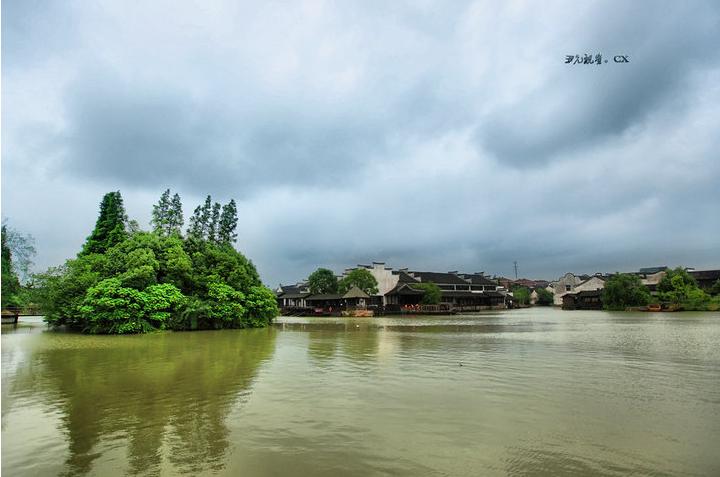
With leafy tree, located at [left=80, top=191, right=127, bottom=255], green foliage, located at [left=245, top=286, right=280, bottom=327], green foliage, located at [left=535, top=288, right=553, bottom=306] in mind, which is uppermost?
leafy tree, located at [left=80, top=191, right=127, bottom=255]

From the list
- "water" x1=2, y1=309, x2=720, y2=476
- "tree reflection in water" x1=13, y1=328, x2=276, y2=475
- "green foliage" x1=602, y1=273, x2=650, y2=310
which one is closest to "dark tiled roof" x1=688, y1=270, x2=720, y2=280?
"green foliage" x1=602, y1=273, x2=650, y2=310

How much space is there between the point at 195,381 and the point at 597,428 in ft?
28.7

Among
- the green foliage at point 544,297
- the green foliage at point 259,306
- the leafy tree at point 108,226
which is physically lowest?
the green foliage at point 544,297

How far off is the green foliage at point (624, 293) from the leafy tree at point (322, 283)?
4276 cm

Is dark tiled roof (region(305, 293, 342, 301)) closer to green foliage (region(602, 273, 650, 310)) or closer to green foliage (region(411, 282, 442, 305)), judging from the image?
green foliage (region(411, 282, 442, 305))

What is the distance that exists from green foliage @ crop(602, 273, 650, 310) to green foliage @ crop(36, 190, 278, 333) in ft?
178

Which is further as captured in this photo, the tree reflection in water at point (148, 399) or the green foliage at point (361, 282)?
the green foliage at point (361, 282)

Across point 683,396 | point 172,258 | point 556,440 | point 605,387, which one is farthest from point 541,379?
point 172,258

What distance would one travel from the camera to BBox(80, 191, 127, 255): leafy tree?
1535 inches

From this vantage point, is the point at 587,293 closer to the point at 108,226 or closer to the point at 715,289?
the point at 715,289

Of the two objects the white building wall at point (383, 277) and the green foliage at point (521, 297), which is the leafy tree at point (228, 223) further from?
the green foliage at point (521, 297)

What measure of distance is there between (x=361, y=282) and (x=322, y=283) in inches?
389

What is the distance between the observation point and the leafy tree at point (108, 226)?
39.0 m

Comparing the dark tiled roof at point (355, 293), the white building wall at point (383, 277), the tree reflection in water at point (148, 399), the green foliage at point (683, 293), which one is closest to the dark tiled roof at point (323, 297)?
the dark tiled roof at point (355, 293)
